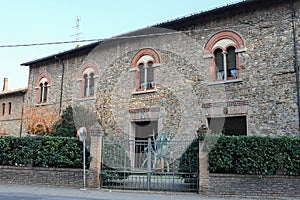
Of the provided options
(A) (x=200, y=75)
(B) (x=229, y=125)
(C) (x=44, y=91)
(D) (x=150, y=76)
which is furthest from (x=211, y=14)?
(C) (x=44, y=91)

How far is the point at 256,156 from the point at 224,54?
5807 millimetres

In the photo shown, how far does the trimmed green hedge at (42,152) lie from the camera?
9.67 m

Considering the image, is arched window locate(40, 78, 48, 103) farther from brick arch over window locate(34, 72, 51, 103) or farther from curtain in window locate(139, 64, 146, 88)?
curtain in window locate(139, 64, 146, 88)

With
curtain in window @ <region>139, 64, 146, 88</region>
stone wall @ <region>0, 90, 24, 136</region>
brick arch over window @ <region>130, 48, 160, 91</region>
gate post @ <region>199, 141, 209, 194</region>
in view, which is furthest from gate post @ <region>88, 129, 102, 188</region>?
stone wall @ <region>0, 90, 24, 136</region>

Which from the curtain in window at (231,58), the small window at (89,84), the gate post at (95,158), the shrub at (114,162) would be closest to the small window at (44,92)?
the small window at (89,84)

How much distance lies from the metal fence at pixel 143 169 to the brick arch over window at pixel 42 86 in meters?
10.7

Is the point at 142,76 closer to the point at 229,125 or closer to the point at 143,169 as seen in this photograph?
the point at 229,125

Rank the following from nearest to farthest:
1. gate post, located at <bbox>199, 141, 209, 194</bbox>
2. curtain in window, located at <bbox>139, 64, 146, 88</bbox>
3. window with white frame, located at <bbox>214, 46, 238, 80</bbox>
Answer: gate post, located at <bbox>199, 141, 209, 194</bbox>, window with white frame, located at <bbox>214, 46, 238, 80</bbox>, curtain in window, located at <bbox>139, 64, 146, 88</bbox>

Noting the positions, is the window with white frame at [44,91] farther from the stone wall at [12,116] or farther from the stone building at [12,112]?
the stone wall at [12,116]

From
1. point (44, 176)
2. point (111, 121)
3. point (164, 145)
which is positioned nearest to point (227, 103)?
point (164, 145)

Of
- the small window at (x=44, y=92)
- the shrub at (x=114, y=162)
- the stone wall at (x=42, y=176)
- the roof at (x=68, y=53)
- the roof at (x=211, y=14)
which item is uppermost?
the roof at (x=211, y=14)

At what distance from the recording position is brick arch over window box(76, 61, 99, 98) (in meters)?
16.9

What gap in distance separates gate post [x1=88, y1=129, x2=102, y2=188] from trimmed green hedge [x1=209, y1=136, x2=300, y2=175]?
362cm

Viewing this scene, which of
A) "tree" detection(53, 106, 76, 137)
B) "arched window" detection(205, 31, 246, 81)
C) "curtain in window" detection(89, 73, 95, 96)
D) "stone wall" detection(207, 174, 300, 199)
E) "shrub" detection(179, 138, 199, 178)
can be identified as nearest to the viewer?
"stone wall" detection(207, 174, 300, 199)
